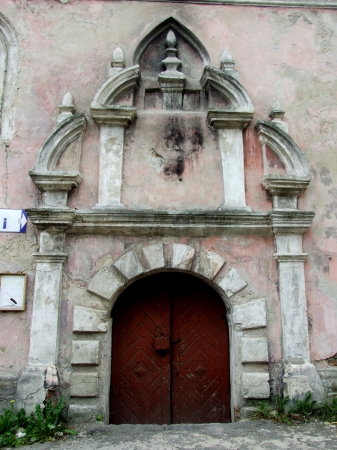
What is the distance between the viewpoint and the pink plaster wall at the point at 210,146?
498 cm

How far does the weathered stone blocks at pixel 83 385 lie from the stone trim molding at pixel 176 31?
3.78 meters

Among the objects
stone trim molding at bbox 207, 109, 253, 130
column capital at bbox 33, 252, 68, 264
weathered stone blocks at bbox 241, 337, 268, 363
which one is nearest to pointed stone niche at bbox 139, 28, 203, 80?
stone trim molding at bbox 207, 109, 253, 130

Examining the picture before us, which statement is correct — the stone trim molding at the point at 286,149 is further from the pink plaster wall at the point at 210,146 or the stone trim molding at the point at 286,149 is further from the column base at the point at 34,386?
the column base at the point at 34,386

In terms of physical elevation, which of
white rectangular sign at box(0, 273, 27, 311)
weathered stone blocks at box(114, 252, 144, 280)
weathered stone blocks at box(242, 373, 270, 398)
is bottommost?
weathered stone blocks at box(242, 373, 270, 398)

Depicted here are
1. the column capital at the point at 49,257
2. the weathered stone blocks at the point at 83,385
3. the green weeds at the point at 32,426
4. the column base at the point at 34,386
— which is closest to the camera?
the green weeds at the point at 32,426

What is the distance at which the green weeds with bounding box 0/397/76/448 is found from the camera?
13.5 feet

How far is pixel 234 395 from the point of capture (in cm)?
481

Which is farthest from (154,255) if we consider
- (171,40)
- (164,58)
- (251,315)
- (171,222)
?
(171,40)

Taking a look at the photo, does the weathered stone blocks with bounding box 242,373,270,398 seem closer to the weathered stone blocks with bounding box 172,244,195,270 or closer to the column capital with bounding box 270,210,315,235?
the weathered stone blocks with bounding box 172,244,195,270

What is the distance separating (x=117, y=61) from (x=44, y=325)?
3.21 m

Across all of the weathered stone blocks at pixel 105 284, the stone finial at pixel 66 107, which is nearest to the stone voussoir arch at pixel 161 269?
the weathered stone blocks at pixel 105 284

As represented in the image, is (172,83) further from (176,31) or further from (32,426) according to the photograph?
(32,426)

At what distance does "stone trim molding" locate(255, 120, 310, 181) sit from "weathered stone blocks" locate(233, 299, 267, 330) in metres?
1.59

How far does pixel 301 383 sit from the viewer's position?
15.2 feet
